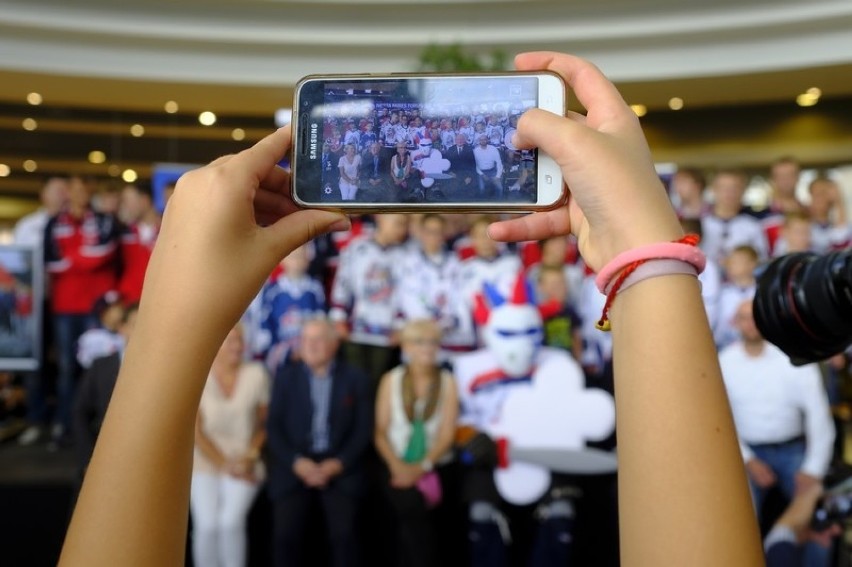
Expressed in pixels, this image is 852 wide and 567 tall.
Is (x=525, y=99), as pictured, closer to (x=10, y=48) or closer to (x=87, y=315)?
(x=87, y=315)

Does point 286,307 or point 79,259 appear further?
point 79,259

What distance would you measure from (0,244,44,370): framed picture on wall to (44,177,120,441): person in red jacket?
21cm

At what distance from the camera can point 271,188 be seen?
915mm

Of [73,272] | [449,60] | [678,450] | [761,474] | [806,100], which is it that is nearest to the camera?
[678,450]

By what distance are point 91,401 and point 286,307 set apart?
1194mm

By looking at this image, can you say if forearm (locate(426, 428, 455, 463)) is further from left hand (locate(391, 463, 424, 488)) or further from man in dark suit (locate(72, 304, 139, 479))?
man in dark suit (locate(72, 304, 139, 479))

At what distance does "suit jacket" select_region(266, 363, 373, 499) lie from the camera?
3.98 metres

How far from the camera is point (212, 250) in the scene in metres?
0.68

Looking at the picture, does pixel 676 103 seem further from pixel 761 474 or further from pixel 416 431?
pixel 416 431

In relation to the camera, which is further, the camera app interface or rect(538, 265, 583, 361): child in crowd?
rect(538, 265, 583, 361): child in crowd

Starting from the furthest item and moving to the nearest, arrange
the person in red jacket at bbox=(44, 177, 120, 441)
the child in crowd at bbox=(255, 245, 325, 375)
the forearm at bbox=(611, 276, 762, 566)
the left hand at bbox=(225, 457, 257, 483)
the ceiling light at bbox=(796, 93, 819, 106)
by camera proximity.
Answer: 1. the ceiling light at bbox=(796, 93, 819, 106)
2. the person in red jacket at bbox=(44, 177, 120, 441)
3. the child in crowd at bbox=(255, 245, 325, 375)
4. the left hand at bbox=(225, 457, 257, 483)
5. the forearm at bbox=(611, 276, 762, 566)

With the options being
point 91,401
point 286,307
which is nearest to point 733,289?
point 286,307

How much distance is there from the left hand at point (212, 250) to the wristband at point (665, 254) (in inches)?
11.5

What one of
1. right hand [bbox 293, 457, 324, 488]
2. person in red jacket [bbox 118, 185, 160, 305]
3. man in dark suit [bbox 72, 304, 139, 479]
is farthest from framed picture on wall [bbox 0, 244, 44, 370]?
right hand [bbox 293, 457, 324, 488]
